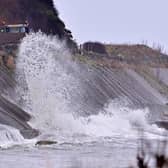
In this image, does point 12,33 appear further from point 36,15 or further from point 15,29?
point 36,15

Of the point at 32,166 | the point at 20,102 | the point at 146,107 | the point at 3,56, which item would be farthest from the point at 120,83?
the point at 32,166

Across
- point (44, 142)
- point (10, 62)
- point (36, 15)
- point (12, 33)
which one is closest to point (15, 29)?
point (12, 33)

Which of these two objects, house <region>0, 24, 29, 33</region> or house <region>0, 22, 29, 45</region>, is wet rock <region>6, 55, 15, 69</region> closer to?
house <region>0, 22, 29, 45</region>

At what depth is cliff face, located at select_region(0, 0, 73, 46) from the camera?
205 ft

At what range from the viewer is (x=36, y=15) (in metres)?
63.0

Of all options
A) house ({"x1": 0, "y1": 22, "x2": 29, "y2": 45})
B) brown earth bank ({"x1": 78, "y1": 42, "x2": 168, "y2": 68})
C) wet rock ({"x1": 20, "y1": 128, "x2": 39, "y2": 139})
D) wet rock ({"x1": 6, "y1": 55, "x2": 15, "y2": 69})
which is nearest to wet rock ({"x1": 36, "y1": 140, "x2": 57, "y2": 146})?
wet rock ({"x1": 20, "y1": 128, "x2": 39, "y2": 139})

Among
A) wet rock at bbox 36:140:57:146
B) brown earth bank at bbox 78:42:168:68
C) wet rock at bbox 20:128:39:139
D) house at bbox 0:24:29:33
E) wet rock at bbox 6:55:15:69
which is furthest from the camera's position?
brown earth bank at bbox 78:42:168:68

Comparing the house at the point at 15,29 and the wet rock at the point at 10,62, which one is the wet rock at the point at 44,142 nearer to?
the wet rock at the point at 10,62

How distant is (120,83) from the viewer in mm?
62500

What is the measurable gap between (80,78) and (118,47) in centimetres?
5381

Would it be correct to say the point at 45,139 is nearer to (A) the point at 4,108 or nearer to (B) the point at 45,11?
(A) the point at 4,108

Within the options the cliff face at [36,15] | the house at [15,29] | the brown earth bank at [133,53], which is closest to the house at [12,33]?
the house at [15,29]

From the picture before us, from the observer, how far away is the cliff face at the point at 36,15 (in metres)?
62.4

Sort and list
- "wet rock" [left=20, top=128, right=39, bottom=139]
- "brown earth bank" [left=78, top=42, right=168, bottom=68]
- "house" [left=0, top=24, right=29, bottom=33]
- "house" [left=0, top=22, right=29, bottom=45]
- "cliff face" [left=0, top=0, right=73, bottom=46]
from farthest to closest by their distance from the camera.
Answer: "brown earth bank" [left=78, top=42, right=168, bottom=68], "cliff face" [left=0, top=0, right=73, bottom=46], "house" [left=0, top=24, right=29, bottom=33], "house" [left=0, top=22, right=29, bottom=45], "wet rock" [left=20, top=128, right=39, bottom=139]
